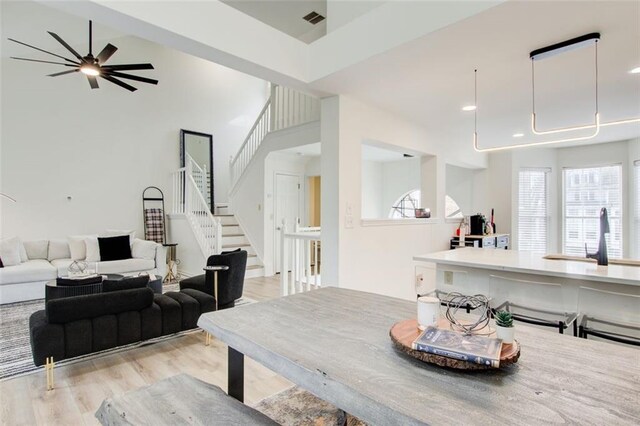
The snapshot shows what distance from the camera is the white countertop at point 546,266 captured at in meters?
2.18

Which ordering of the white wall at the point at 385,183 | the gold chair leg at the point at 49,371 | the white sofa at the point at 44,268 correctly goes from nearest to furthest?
the gold chair leg at the point at 49,371 → the white sofa at the point at 44,268 → the white wall at the point at 385,183

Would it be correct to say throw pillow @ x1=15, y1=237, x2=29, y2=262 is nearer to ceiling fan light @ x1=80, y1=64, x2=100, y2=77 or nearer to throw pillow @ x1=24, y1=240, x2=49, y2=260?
throw pillow @ x1=24, y1=240, x2=49, y2=260

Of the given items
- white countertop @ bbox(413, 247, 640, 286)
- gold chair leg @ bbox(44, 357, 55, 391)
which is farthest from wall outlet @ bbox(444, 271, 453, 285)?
gold chair leg @ bbox(44, 357, 55, 391)

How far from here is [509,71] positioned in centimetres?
299

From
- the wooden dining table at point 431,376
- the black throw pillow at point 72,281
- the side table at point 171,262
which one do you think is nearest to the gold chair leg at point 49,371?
the black throw pillow at point 72,281

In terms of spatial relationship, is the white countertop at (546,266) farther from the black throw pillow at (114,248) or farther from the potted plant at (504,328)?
the black throw pillow at (114,248)

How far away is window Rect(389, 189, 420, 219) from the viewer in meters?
8.32

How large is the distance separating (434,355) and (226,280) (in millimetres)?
3141

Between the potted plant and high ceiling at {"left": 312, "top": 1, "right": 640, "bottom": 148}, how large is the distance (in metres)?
1.84

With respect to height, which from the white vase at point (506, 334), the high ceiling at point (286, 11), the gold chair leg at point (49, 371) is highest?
the high ceiling at point (286, 11)

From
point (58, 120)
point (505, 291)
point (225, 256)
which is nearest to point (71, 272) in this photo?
point (225, 256)

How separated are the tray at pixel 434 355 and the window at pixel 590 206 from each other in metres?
6.55

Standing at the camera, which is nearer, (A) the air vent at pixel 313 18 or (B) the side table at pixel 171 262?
(A) the air vent at pixel 313 18

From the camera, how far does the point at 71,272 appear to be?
3.87m
